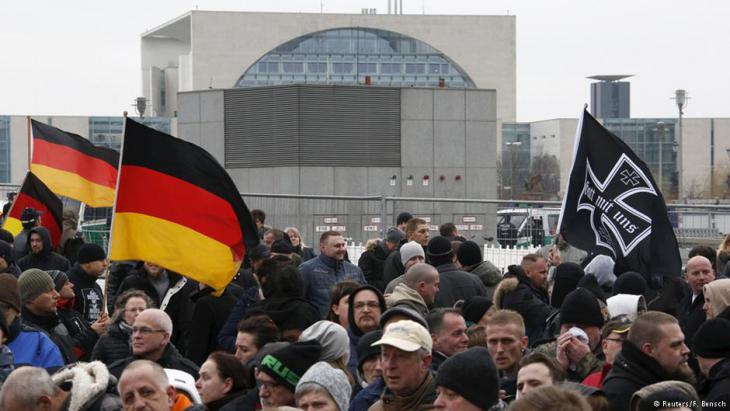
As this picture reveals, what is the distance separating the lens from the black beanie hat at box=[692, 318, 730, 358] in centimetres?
752

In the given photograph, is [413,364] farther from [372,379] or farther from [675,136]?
[675,136]

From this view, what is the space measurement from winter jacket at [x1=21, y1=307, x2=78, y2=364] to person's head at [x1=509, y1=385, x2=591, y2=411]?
578 centimetres

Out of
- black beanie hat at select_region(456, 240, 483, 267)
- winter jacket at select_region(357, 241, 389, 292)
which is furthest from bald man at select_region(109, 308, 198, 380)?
winter jacket at select_region(357, 241, 389, 292)

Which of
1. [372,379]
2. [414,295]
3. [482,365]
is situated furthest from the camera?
[414,295]

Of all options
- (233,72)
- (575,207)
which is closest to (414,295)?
(575,207)

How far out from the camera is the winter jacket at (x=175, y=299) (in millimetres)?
12094

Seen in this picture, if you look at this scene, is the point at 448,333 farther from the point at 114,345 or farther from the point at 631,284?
the point at 631,284

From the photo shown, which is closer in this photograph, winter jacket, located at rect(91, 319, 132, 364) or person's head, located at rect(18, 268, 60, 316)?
winter jacket, located at rect(91, 319, 132, 364)

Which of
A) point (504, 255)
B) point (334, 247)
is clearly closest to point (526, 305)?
point (334, 247)

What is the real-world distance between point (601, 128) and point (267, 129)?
17.1m

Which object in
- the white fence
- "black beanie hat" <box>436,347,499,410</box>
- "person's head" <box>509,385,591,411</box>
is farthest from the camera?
the white fence

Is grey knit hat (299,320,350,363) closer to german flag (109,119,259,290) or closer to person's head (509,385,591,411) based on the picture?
person's head (509,385,591,411)

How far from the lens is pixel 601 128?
11.9 metres

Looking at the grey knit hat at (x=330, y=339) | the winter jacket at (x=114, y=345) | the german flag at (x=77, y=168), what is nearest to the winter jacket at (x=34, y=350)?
the winter jacket at (x=114, y=345)
